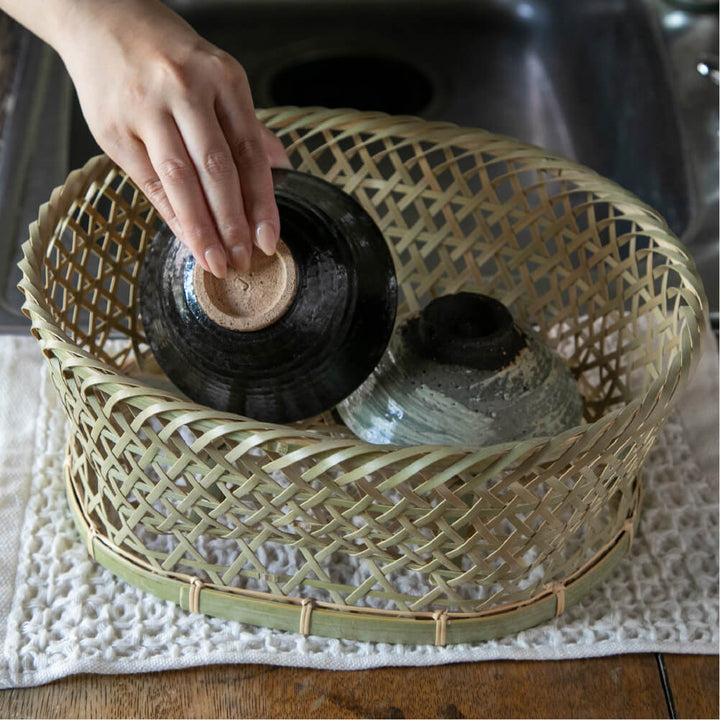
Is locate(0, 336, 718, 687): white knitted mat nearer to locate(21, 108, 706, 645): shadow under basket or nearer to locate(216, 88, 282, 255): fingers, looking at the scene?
locate(21, 108, 706, 645): shadow under basket

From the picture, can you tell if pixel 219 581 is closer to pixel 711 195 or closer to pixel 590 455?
pixel 590 455

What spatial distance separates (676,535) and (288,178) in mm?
356

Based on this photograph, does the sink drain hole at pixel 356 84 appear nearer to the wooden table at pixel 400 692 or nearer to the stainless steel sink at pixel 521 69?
the stainless steel sink at pixel 521 69

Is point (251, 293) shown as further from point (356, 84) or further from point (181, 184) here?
point (356, 84)

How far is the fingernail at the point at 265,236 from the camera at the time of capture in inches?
20.8

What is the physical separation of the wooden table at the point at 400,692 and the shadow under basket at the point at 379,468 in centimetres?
3

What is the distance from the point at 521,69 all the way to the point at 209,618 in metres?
0.84

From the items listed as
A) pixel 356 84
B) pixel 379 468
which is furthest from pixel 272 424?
pixel 356 84

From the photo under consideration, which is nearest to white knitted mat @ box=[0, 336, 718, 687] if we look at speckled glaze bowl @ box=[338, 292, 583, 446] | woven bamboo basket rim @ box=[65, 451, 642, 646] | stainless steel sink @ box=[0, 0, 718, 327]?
woven bamboo basket rim @ box=[65, 451, 642, 646]

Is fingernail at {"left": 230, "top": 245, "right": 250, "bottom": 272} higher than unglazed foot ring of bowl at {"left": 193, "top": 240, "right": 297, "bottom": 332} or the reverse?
higher

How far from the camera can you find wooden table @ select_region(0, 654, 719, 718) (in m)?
0.52

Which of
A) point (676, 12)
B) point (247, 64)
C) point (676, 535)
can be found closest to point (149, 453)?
point (676, 535)

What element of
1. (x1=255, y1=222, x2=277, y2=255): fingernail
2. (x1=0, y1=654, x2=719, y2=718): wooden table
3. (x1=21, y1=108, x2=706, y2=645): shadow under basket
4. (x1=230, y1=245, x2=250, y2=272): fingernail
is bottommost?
Answer: (x1=0, y1=654, x2=719, y2=718): wooden table

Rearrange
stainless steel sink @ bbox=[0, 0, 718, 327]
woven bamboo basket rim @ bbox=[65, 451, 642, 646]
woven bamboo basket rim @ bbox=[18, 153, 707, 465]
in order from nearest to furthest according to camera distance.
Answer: woven bamboo basket rim @ bbox=[18, 153, 707, 465] → woven bamboo basket rim @ bbox=[65, 451, 642, 646] → stainless steel sink @ bbox=[0, 0, 718, 327]
